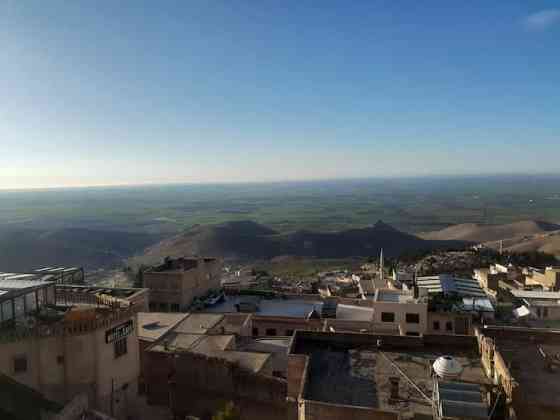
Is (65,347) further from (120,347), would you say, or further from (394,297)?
(394,297)

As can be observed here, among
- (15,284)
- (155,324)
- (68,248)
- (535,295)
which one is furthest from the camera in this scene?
(68,248)

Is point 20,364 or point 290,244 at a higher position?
point 20,364

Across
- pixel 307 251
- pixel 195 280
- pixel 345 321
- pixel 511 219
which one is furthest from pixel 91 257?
pixel 511 219

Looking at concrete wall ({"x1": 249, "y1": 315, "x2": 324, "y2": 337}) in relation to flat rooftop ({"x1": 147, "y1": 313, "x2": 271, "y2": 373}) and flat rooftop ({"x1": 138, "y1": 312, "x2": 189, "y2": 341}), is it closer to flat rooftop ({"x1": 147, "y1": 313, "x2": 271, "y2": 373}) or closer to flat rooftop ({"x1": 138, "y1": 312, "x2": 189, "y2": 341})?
flat rooftop ({"x1": 147, "y1": 313, "x2": 271, "y2": 373})

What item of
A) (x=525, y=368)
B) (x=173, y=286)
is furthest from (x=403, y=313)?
(x=173, y=286)

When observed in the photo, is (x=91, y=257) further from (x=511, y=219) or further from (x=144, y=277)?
(x=511, y=219)

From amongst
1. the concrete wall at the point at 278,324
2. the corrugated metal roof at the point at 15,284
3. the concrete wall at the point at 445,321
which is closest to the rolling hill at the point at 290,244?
the concrete wall at the point at 278,324
